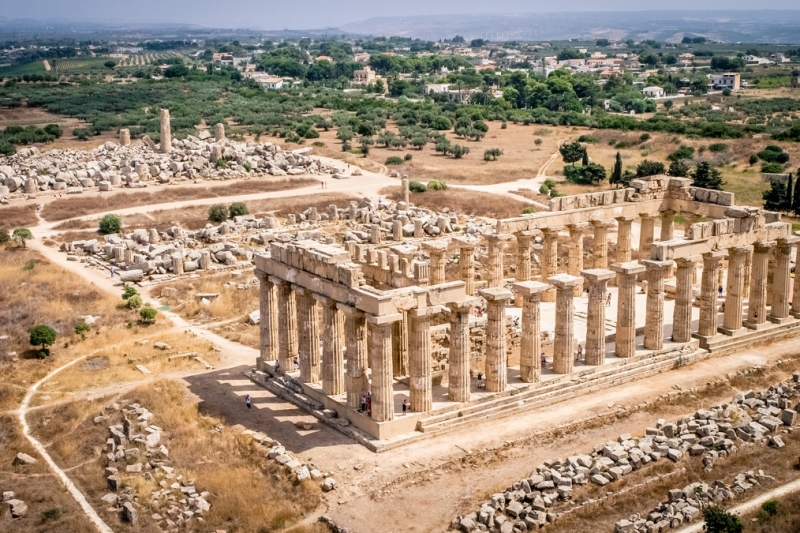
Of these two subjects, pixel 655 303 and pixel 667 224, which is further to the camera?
pixel 667 224

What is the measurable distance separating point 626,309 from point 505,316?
17.6 ft

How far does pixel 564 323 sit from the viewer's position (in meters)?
34.2

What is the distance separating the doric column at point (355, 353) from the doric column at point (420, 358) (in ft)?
4.98

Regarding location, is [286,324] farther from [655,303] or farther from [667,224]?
[667,224]

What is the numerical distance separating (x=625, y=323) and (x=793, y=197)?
3602 cm

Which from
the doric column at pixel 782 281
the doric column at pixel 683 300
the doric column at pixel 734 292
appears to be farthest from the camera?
the doric column at pixel 782 281

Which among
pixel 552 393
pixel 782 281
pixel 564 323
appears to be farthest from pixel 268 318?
pixel 782 281

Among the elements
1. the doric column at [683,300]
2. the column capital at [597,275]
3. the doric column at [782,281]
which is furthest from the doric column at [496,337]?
the doric column at [782,281]

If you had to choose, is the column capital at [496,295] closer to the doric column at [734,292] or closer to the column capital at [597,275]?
the column capital at [597,275]

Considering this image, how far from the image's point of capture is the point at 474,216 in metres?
69.1

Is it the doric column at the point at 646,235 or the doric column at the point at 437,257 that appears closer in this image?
the doric column at the point at 437,257

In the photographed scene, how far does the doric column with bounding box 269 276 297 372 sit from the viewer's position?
34000mm

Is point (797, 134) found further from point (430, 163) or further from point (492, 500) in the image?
point (492, 500)

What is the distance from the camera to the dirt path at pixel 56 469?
26109mm
